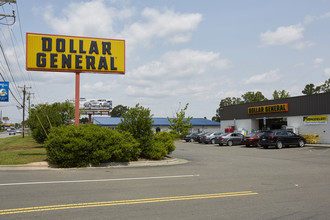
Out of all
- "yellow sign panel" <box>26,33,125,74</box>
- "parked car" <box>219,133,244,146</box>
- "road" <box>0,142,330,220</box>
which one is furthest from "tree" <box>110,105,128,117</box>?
"road" <box>0,142,330,220</box>

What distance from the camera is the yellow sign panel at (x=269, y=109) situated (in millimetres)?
35719

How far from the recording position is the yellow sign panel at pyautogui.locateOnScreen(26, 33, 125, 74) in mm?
16391

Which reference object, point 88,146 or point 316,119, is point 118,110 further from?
point 88,146

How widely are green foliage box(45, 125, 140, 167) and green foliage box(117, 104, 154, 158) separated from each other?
113 cm

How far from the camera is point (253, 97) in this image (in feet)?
282

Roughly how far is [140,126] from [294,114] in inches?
999

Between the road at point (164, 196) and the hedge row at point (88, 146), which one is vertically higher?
the hedge row at point (88, 146)

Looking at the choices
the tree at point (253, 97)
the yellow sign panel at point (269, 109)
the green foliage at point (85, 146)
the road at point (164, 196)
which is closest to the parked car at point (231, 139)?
the yellow sign panel at point (269, 109)

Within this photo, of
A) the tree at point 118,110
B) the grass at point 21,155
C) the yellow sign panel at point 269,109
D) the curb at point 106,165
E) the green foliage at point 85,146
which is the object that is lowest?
the curb at point 106,165

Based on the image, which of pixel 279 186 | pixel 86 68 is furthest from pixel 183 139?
pixel 279 186

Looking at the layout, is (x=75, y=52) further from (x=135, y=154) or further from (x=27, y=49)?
(x=135, y=154)

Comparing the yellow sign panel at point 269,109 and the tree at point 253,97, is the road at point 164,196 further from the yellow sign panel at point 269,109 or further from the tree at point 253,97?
the tree at point 253,97

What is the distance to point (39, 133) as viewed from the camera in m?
25.2

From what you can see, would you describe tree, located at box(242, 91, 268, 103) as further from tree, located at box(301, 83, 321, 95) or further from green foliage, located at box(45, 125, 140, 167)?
green foliage, located at box(45, 125, 140, 167)
